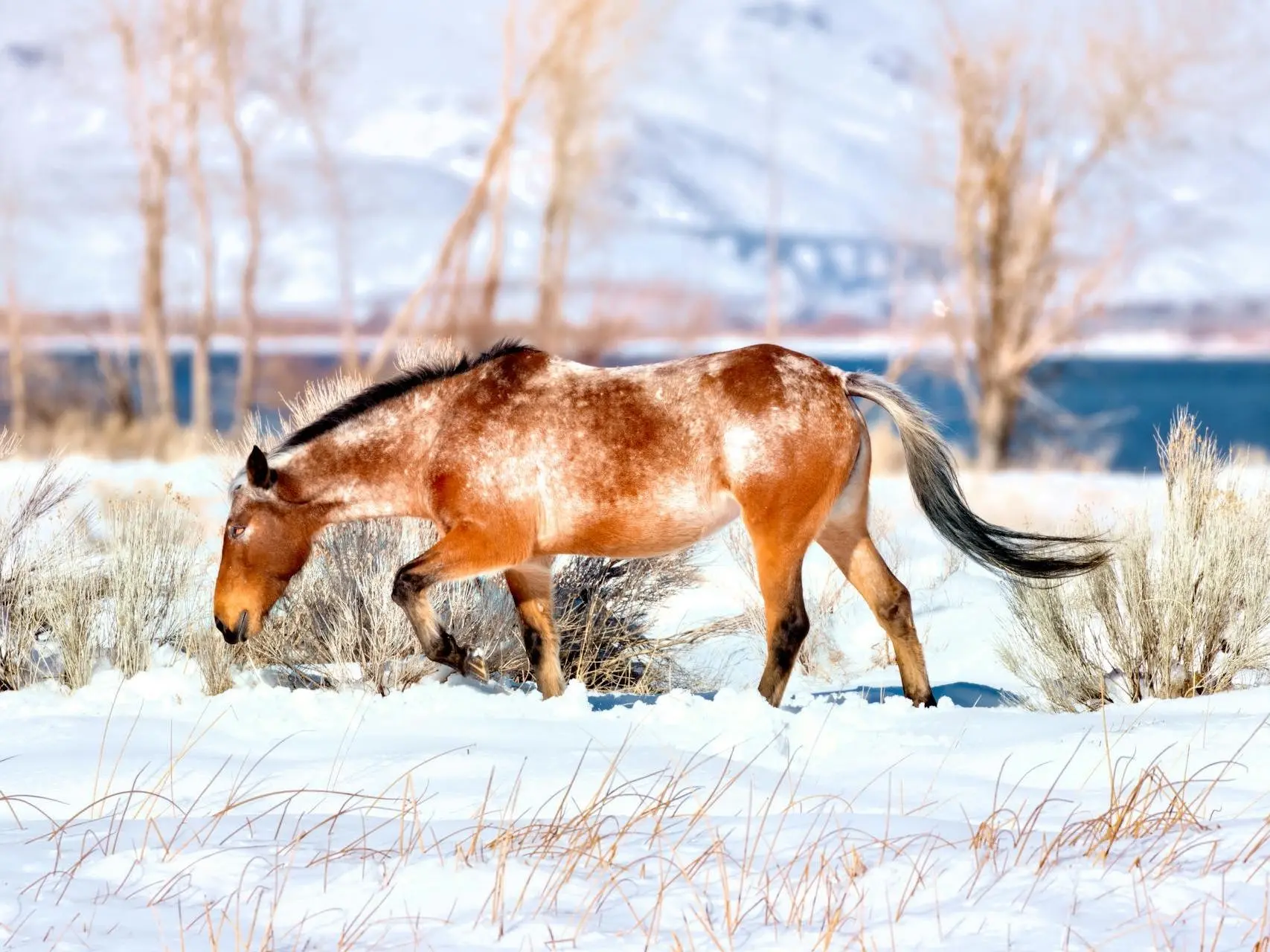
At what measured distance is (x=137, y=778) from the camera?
17.1 ft

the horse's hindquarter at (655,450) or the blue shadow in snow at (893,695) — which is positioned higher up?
the horse's hindquarter at (655,450)

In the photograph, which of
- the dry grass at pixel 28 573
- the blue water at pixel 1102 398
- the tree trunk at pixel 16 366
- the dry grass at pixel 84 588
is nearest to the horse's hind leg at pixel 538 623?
the dry grass at pixel 84 588

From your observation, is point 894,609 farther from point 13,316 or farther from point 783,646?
point 13,316

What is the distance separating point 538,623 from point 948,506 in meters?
2.19

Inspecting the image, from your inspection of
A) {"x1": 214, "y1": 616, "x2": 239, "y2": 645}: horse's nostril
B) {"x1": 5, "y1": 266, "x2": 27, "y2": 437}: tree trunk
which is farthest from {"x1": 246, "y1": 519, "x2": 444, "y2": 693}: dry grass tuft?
{"x1": 5, "y1": 266, "x2": 27, "y2": 437}: tree trunk

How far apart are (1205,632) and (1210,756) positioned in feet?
5.76

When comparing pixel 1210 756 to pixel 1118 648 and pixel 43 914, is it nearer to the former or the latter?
pixel 1118 648

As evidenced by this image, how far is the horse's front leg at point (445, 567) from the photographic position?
20.8ft

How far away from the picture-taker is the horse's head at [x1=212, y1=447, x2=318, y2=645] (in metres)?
6.78

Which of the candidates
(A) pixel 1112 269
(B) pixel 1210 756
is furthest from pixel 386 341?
(B) pixel 1210 756

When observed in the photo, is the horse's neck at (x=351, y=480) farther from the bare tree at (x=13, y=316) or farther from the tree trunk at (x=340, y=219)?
the bare tree at (x=13, y=316)

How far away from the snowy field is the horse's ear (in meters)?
1.04

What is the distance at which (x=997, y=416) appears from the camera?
79.3 ft

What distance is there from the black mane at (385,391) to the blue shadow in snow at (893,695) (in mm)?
1867
